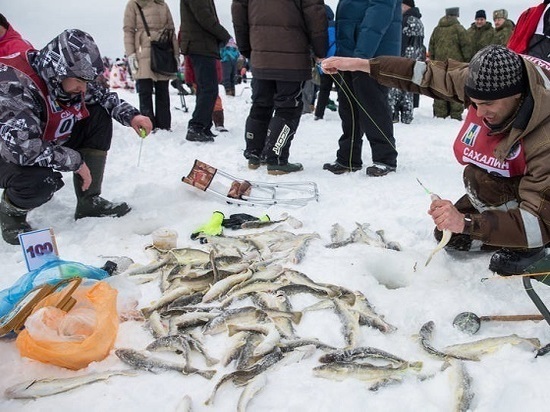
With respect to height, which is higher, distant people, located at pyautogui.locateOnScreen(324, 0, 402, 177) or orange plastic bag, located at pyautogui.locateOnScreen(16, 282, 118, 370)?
distant people, located at pyautogui.locateOnScreen(324, 0, 402, 177)

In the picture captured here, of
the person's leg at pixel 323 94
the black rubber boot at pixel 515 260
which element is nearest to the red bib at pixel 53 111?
the black rubber boot at pixel 515 260

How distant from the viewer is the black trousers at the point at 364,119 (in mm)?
4766

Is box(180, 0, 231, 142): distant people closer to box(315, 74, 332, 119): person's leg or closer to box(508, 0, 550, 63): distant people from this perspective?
box(315, 74, 332, 119): person's leg

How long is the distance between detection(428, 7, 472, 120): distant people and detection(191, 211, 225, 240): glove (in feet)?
21.7

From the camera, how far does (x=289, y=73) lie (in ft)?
16.0

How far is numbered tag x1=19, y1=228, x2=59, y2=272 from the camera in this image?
2.67 m

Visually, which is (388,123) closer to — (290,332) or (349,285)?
(349,285)

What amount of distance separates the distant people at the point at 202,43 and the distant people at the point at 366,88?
2078 mm

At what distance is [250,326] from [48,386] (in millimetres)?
887

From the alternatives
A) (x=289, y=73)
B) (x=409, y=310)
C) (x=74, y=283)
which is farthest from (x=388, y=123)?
(x=74, y=283)

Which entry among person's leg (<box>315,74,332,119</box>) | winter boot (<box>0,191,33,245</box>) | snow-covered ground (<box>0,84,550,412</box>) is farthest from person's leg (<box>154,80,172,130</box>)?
winter boot (<box>0,191,33,245</box>)

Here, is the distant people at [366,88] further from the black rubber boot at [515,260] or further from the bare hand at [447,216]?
the bare hand at [447,216]

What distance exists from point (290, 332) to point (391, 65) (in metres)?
1.81

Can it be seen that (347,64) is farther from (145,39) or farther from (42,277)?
(145,39)
